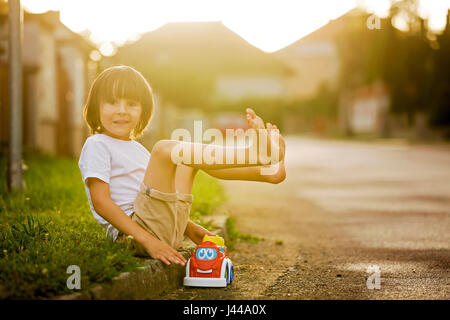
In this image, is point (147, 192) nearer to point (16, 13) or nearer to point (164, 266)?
point (164, 266)

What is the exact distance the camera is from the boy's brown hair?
3209 millimetres

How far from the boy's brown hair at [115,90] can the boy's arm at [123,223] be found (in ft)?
1.51

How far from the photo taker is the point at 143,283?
2.85 meters

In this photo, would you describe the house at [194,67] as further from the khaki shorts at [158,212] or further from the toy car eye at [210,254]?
the toy car eye at [210,254]

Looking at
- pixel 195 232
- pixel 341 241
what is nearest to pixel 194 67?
pixel 341 241

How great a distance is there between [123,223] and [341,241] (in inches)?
87.5

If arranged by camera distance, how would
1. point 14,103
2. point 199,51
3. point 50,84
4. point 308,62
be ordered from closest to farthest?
1. point 14,103
2. point 50,84
3. point 199,51
4. point 308,62

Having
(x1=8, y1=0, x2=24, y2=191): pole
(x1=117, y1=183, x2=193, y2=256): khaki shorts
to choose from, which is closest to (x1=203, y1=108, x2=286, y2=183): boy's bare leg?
(x1=117, y1=183, x2=193, y2=256): khaki shorts

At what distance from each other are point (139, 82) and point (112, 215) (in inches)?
30.0

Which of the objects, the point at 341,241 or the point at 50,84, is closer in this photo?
the point at 341,241

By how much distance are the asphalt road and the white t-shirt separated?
0.56 m

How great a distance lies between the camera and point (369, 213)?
20.2 ft

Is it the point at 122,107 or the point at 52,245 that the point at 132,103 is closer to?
the point at 122,107
